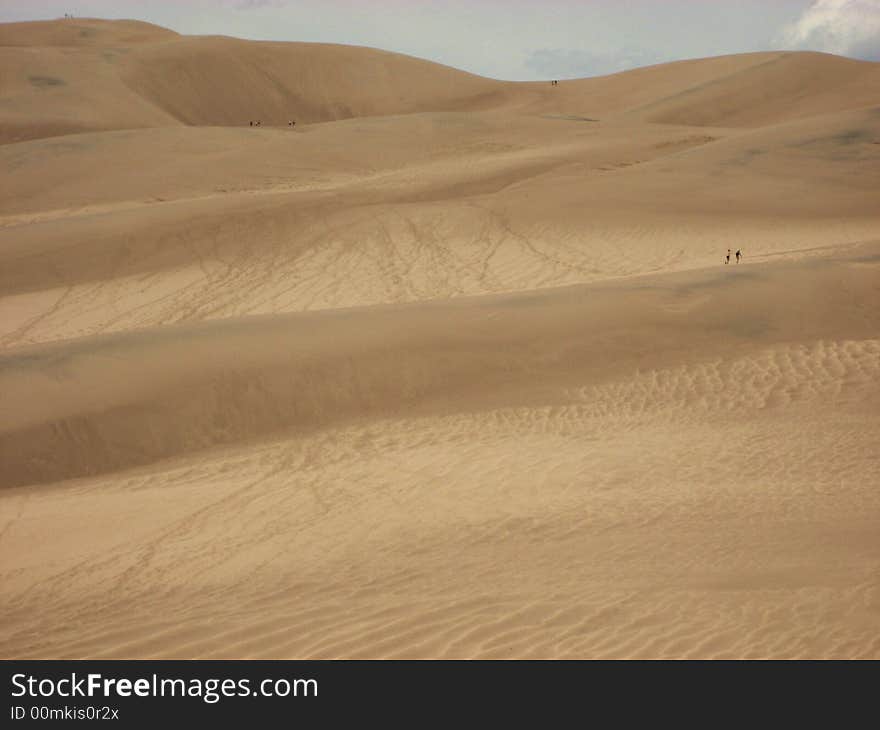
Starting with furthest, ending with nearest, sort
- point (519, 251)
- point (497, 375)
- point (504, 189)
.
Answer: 1. point (504, 189)
2. point (519, 251)
3. point (497, 375)

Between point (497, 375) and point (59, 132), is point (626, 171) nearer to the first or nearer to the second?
point (497, 375)

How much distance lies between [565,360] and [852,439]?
3.72 metres

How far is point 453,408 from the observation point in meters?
11.4

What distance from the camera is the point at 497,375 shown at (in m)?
12.0

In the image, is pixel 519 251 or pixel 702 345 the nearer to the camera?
pixel 702 345

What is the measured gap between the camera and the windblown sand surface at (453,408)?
6305 mm

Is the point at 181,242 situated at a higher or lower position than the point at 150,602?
higher

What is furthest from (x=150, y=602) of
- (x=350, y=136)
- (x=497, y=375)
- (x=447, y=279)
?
(x=350, y=136)

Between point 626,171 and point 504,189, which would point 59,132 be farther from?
point 626,171

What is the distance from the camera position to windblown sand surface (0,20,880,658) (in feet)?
20.7

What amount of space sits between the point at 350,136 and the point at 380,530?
27.1 m
